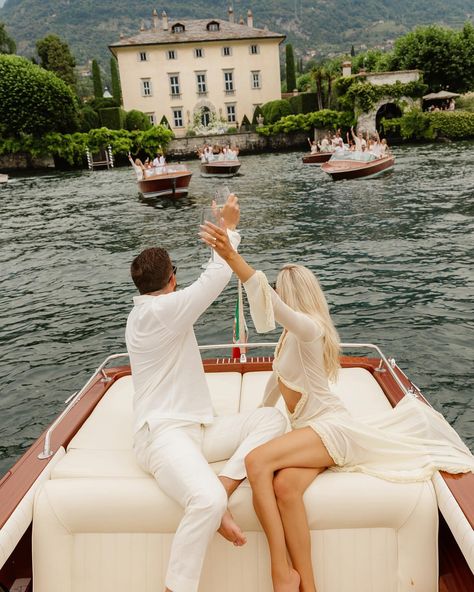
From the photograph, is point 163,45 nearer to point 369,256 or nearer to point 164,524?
point 369,256

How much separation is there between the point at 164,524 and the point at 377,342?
587 centimetres

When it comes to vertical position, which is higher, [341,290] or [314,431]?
[314,431]

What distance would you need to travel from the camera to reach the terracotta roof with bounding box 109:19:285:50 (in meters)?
56.0

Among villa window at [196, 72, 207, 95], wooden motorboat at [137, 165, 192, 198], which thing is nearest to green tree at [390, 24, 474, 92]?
villa window at [196, 72, 207, 95]

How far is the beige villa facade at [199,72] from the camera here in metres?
56.6

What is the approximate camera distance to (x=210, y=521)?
2.49 meters

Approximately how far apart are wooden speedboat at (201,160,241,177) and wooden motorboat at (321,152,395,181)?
6.75 m

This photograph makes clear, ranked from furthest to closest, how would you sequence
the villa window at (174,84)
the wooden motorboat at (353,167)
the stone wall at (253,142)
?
the villa window at (174,84)
the stone wall at (253,142)
the wooden motorboat at (353,167)

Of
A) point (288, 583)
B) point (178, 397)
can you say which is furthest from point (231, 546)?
point (178, 397)

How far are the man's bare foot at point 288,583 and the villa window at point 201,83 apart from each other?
199 ft

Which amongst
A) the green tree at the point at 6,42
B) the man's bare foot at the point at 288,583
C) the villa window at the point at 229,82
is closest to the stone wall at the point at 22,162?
the villa window at the point at 229,82

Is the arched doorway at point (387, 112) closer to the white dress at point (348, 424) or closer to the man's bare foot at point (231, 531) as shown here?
the white dress at point (348, 424)

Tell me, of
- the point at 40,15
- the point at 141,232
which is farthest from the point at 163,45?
the point at 40,15

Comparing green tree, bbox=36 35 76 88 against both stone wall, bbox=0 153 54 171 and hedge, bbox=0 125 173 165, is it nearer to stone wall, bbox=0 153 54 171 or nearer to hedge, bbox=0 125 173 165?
stone wall, bbox=0 153 54 171
